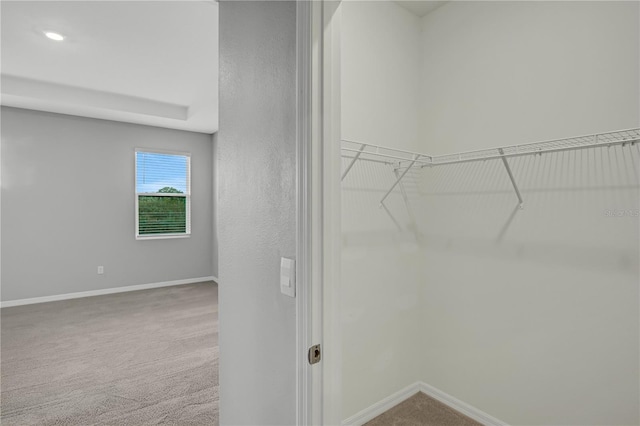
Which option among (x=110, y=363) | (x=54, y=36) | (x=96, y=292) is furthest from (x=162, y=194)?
(x=110, y=363)

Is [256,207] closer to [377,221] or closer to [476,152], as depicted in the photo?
[377,221]

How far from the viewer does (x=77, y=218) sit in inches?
192

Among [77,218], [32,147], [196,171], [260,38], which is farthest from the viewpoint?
[196,171]

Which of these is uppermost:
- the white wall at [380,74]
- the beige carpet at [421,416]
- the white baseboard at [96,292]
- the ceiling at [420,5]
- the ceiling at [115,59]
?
the ceiling at [115,59]

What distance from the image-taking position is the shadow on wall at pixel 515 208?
1.62 meters

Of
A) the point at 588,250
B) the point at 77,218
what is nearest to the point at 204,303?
the point at 77,218

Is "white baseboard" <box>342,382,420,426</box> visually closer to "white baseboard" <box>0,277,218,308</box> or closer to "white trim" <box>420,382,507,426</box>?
"white trim" <box>420,382,507,426</box>

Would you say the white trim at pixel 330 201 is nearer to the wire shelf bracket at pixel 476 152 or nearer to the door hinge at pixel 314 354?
the door hinge at pixel 314 354

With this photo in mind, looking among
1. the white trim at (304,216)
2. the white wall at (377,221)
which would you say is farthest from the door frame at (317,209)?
the white wall at (377,221)

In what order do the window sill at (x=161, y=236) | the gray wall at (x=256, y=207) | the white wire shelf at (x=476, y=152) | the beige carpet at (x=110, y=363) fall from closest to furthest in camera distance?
the gray wall at (x=256, y=207), the white wire shelf at (x=476, y=152), the beige carpet at (x=110, y=363), the window sill at (x=161, y=236)

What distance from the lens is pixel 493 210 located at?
2.06 meters

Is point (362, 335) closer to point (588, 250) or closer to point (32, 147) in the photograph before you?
point (588, 250)

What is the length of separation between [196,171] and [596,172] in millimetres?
5478

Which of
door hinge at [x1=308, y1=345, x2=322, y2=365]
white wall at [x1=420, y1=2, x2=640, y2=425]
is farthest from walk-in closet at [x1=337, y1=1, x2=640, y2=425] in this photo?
door hinge at [x1=308, y1=345, x2=322, y2=365]
